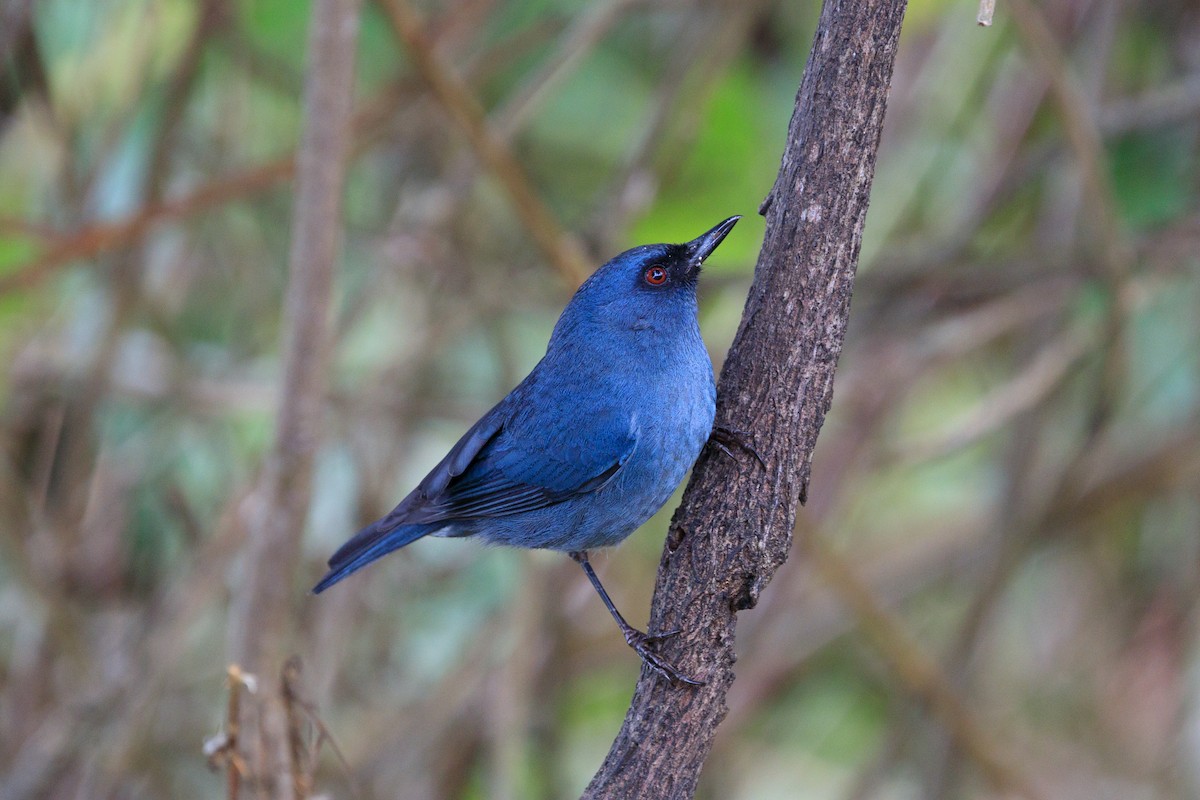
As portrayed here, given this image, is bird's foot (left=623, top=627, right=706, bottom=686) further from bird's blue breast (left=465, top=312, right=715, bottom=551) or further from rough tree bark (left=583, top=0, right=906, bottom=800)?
bird's blue breast (left=465, top=312, right=715, bottom=551)

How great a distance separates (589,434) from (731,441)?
3.48ft

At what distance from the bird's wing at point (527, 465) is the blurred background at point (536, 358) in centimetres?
136

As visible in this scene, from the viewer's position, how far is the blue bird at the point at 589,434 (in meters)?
3.76

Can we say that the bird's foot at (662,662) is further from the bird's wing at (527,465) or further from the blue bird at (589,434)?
the bird's wing at (527,465)

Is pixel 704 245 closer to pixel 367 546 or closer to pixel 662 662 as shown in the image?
pixel 367 546

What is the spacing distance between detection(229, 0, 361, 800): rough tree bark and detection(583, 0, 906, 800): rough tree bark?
4.54 ft

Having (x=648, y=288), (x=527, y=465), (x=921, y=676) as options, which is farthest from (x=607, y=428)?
(x=921, y=676)

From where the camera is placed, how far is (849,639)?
21.4ft

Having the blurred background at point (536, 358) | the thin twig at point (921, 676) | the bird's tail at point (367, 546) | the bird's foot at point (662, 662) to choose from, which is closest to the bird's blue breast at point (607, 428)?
the bird's tail at point (367, 546)

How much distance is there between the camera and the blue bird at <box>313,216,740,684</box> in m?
3.76

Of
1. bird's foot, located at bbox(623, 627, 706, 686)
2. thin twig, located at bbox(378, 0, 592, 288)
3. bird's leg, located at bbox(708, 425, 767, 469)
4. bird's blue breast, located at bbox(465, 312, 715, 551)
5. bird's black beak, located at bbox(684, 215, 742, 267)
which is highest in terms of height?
thin twig, located at bbox(378, 0, 592, 288)

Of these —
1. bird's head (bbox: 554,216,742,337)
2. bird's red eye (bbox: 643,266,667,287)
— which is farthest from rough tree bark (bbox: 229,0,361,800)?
bird's red eye (bbox: 643,266,667,287)

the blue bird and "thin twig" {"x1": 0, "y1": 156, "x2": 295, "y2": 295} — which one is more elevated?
"thin twig" {"x1": 0, "y1": 156, "x2": 295, "y2": 295}

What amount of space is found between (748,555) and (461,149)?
154 inches
